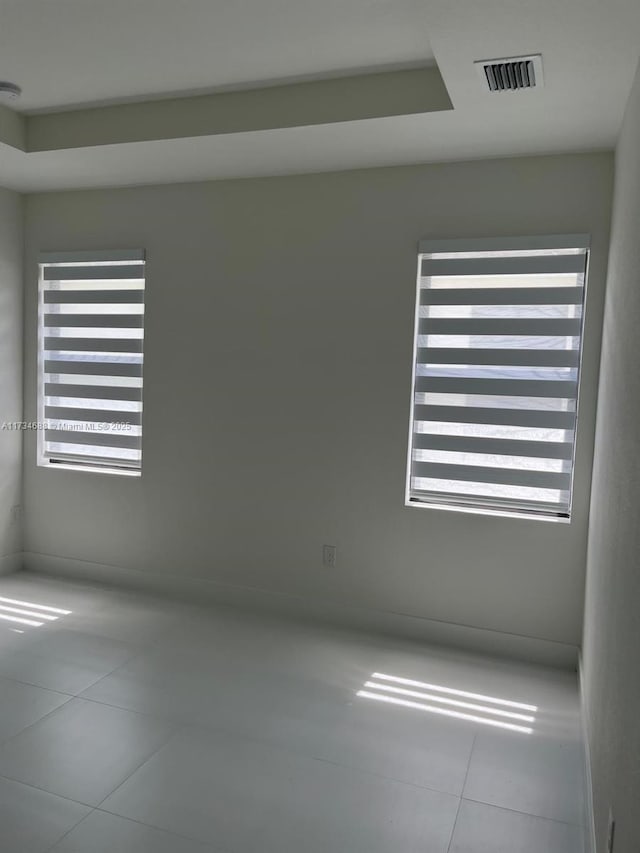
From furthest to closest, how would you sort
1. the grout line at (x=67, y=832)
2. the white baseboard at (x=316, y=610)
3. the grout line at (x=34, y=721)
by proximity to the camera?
1. the white baseboard at (x=316, y=610)
2. the grout line at (x=34, y=721)
3. the grout line at (x=67, y=832)

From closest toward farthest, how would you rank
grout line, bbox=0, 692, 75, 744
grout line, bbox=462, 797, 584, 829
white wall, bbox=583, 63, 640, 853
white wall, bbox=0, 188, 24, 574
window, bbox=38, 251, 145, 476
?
white wall, bbox=583, 63, 640, 853 < grout line, bbox=462, 797, 584, 829 < grout line, bbox=0, 692, 75, 744 < window, bbox=38, 251, 145, 476 < white wall, bbox=0, 188, 24, 574

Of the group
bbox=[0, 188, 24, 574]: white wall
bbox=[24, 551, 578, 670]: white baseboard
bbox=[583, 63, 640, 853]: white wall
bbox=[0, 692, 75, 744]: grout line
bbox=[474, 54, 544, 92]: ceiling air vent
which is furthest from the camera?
bbox=[0, 188, 24, 574]: white wall

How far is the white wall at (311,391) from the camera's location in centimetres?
335

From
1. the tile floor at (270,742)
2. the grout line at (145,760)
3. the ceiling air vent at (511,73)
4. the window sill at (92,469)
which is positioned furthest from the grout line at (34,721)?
→ the ceiling air vent at (511,73)

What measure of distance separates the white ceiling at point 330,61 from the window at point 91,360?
84 centimetres

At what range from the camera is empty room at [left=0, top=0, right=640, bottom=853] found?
2184 mm

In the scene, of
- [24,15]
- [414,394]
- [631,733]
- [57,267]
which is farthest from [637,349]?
[57,267]

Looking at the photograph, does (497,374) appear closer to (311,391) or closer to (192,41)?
(311,391)

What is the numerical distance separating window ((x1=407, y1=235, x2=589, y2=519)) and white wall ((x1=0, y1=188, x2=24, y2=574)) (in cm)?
279

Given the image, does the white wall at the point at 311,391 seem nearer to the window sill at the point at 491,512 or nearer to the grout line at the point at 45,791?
the window sill at the point at 491,512

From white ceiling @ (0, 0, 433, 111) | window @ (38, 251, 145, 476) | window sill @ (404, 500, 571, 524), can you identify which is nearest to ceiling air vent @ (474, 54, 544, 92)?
white ceiling @ (0, 0, 433, 111)

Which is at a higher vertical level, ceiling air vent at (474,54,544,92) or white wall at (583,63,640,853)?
ceiling air vent at (474,54,544,92)

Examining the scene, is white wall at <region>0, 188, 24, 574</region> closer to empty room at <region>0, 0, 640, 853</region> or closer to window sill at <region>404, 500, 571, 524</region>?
empty room at <region>0, 0, 640, 853</region>

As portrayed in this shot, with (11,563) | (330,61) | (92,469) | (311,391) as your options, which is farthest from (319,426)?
(11,563)
